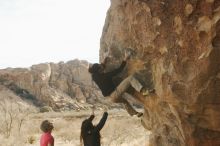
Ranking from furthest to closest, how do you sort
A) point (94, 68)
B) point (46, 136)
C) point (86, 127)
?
point (94, 68)
point (86, 127)
point (46, 136)

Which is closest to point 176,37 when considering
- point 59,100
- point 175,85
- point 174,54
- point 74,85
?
point 174,54

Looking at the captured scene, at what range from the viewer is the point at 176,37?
6766 millimetres

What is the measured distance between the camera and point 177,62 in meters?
6.74

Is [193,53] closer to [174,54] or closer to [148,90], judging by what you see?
[174,54]

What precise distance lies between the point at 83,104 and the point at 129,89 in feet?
119

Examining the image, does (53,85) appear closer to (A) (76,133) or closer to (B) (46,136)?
(A) (76,133)

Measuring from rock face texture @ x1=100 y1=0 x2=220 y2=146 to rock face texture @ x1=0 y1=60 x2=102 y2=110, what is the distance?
34384 millimetres

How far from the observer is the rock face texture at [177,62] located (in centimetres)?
626

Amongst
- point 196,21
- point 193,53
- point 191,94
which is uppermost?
point 196,21

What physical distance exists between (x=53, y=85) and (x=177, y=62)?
135 feet

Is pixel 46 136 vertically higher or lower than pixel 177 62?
lower

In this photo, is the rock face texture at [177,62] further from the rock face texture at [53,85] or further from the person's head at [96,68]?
the rock face texture at [53,85]

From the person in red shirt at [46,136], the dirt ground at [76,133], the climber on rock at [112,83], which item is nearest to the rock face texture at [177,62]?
the climber on rock at [112,83]

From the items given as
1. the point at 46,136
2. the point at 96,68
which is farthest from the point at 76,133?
the point at 46,136
